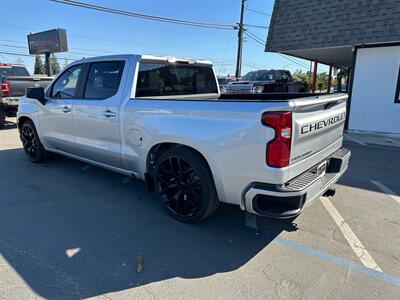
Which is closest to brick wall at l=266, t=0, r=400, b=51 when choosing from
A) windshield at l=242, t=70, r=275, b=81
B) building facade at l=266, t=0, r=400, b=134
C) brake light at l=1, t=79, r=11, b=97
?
building facade at l=266, t=0, r=400, b=134

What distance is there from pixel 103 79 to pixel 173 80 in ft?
3.22

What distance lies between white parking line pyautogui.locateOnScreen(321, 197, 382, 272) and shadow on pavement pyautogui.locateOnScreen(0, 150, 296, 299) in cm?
58

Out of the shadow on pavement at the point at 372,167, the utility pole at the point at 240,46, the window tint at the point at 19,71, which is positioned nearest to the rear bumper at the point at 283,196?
the shadow on pavement at the point at 372,167

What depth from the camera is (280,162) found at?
2.63 metres

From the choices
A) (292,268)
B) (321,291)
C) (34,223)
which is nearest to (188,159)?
(292,268)

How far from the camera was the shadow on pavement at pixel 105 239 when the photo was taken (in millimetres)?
2654

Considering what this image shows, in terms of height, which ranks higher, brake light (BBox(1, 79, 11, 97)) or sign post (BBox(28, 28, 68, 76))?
sign post (BBox(28, 28, 68, 76))

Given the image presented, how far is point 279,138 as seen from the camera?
259 cm

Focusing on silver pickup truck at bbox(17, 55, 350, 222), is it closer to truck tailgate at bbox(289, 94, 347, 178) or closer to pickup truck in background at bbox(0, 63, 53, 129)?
A: truck tailgate at bbox(289, 94, 347, 178)

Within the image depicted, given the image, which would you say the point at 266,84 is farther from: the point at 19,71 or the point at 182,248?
the point at 182,248

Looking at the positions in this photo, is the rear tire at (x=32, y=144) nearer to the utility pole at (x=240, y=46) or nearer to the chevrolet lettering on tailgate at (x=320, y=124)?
the chevrolet lettering on tailgate at (x=320, y=124)

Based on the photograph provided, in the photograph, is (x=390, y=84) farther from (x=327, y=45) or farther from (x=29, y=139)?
(x=29, y=139)

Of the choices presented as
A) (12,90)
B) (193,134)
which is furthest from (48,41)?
(193,134)

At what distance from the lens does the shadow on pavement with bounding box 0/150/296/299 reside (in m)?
2.65
